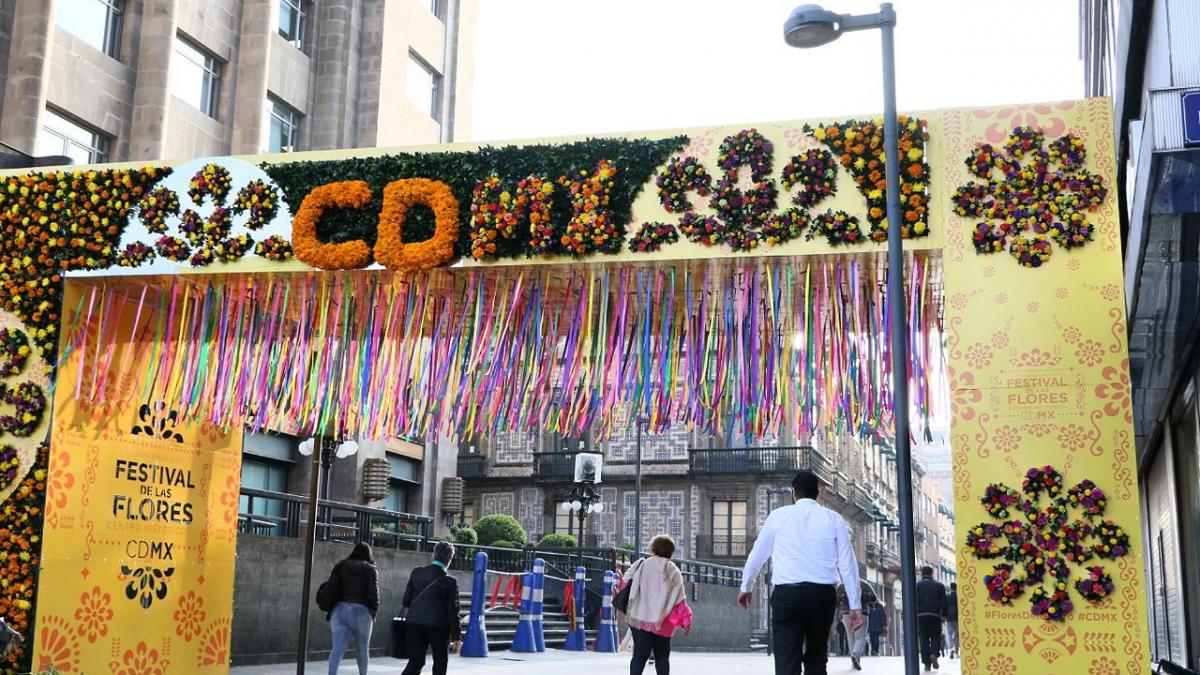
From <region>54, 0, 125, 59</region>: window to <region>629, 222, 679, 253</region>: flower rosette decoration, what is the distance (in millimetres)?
15631

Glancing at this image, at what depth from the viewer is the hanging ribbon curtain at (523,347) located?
9203 millimetres

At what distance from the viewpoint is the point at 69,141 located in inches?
858

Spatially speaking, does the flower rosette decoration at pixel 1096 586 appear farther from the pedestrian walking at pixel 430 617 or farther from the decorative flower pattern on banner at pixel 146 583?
the decorative flower pattern on banner at pixel 146 583

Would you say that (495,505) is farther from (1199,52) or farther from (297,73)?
(1199,52)

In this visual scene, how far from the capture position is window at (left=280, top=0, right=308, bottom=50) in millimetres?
28125

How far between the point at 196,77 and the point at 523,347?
58.4 ft

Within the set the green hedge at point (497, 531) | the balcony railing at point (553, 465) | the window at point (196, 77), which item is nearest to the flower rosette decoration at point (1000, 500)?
the window at point (196, 77)

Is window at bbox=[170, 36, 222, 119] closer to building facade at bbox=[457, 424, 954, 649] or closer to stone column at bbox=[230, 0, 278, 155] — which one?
stone column at bbox=[230, 0, 278, 155]

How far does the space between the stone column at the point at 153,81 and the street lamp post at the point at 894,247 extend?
56.3 feet

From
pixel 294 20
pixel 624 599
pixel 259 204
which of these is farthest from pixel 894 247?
pixel 294 20

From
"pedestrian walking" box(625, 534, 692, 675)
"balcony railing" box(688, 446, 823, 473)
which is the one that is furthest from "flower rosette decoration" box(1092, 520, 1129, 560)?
"balcony railing" box(688, 446, 823, 473)

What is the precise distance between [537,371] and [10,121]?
548 inches

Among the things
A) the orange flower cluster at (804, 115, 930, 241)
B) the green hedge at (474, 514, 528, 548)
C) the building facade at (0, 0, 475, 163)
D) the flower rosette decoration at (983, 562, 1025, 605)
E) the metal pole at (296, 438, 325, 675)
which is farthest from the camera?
the green hedge at (474, 514, 528, 548)

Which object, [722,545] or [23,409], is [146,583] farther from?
[722,545]
